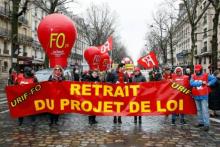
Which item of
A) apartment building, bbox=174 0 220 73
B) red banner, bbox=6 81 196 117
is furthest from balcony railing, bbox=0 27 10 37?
red banner, bbox=6 81 196 117

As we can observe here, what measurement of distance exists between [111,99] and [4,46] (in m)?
51.4

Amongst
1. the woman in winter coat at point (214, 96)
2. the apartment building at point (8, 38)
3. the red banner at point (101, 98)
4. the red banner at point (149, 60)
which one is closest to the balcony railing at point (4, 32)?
the apartment building at point (8, 38)

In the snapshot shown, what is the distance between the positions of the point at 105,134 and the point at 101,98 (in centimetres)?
135

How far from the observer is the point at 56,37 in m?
17.3

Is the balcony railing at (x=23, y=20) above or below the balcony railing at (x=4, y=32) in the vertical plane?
above

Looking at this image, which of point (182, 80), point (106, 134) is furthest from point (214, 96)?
point (106, 134)

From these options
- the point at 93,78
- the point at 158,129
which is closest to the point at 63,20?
the point at 93,78

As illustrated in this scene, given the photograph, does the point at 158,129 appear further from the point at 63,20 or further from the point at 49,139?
the point at 63,20

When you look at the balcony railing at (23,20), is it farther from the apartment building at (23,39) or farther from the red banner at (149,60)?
the red banner at (149,60)

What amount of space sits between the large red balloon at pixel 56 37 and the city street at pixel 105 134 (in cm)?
434

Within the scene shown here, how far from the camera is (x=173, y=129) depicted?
38.2 ft

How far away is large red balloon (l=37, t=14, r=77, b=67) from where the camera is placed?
17266 mm

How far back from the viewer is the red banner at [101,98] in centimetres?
1166

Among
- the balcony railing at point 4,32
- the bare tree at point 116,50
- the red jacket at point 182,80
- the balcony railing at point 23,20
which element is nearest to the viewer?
the red jacket at point 182,80
